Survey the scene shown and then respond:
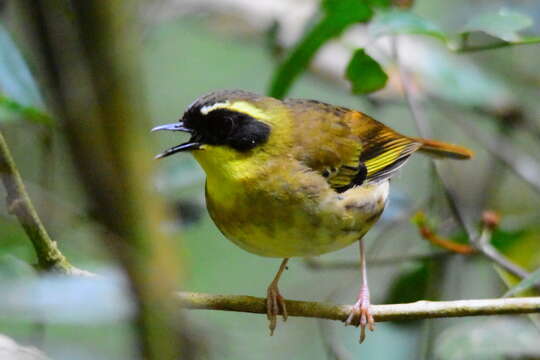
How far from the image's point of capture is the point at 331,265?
3.67 metres

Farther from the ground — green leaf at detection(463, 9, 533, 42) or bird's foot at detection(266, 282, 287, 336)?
green leaf at detection(463, 9, 533, 42)

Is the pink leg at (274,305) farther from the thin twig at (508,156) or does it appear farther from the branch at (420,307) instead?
the thin twig at (508,156)

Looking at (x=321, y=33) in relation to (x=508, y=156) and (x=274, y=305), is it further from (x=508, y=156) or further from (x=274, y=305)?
(x=508, y=156)

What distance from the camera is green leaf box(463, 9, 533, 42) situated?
261 cm

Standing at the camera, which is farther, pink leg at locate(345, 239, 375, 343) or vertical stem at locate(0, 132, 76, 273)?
pink leg at locate(345, 239, 375, 343)

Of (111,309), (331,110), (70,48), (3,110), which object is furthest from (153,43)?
(70,48)

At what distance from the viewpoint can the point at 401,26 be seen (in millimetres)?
2707

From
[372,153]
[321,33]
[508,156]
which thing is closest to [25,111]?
[321,33]

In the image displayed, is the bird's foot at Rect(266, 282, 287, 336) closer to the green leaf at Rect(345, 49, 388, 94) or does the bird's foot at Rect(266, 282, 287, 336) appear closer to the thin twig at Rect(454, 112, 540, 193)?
the green leaf at Rect(345, 49, 388, 94)

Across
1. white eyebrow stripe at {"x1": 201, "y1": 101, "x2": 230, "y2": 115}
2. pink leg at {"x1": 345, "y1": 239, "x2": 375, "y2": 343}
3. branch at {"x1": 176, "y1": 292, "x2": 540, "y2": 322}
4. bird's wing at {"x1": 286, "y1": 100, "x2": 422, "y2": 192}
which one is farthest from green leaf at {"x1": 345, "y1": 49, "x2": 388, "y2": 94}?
branch at {"x1": 176, "y1": 292, "x2": 540, "y2": 322}

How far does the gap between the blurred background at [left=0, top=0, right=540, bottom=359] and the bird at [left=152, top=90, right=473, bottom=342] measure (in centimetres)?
22

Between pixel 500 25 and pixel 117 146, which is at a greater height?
pixel 117 146

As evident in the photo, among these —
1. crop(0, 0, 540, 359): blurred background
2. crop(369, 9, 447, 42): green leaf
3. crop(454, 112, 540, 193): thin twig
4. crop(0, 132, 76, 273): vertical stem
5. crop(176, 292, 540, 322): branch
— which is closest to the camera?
crop(0, 0, 540, 359): blurred background

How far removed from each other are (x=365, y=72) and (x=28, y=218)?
1.59 metres
